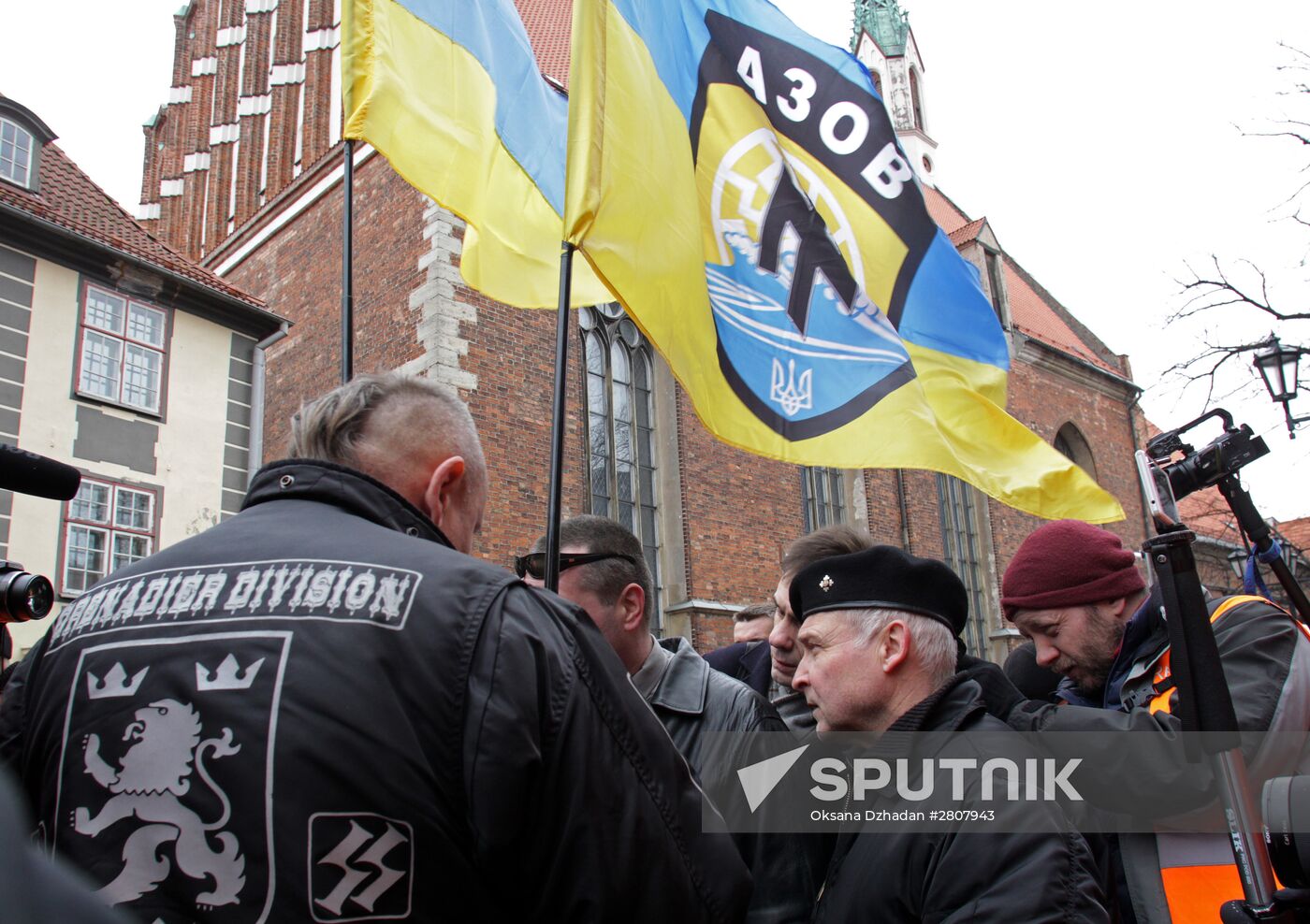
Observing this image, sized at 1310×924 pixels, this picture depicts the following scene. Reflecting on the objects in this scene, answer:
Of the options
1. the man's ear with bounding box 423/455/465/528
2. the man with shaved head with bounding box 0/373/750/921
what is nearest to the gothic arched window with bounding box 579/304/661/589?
the man's ear with bounding box 423/455/465/528

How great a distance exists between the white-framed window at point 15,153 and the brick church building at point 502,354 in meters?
3.48

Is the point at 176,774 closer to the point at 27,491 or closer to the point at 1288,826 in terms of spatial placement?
the point at 27,491

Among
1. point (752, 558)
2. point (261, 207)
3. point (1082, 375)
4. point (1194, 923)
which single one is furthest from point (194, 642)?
point (1082, 375)

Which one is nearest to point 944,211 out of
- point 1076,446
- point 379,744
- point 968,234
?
point 968,234

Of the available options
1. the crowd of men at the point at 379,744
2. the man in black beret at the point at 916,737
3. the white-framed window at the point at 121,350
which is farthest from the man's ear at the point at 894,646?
the white-framed window at the point at 121,350

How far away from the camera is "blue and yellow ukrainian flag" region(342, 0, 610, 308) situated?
12.2 feet

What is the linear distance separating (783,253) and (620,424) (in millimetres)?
10069

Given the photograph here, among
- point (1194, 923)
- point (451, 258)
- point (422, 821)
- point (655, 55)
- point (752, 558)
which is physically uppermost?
point (451, 258)

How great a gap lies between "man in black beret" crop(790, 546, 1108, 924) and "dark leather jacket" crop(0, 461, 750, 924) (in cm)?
52

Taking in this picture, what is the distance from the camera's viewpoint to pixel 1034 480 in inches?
146

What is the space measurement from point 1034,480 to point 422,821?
113 inches

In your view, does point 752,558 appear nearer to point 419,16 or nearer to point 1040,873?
point 419,16

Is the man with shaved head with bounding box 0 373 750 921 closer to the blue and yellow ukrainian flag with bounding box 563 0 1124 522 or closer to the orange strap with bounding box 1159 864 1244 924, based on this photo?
the orange strap with bounding box 1159 864 1244 924

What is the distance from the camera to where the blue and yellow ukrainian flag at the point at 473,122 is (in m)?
3.71
